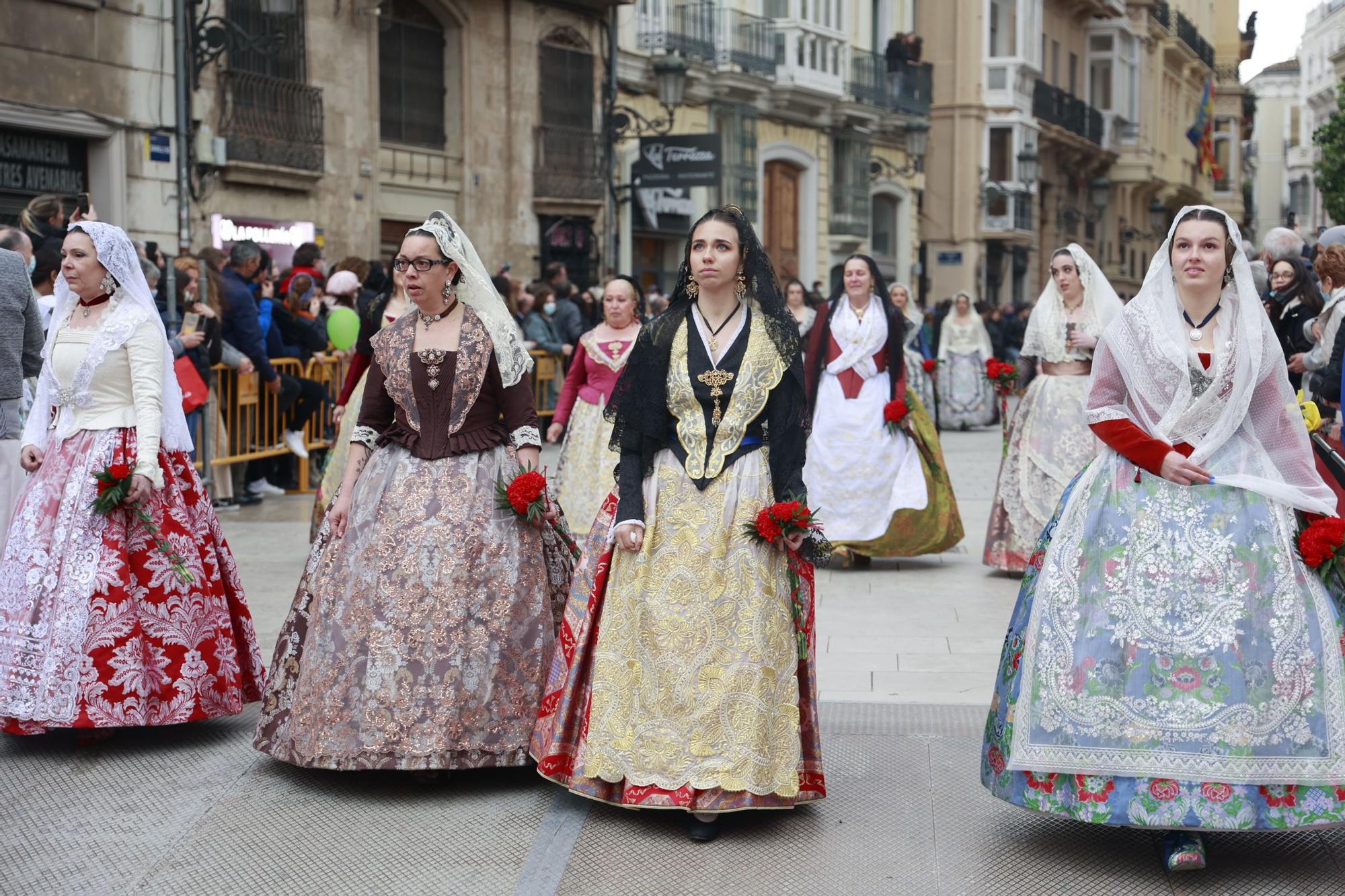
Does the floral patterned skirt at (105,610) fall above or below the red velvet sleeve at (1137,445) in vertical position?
below

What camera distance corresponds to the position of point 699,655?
504 cm

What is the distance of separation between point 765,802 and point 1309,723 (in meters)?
1.53

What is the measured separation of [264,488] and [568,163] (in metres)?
10.5

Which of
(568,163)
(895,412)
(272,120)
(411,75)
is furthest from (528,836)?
(568,163)

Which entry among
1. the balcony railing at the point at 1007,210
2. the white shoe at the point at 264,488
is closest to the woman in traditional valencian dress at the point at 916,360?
the white shoe at the point at 264,488

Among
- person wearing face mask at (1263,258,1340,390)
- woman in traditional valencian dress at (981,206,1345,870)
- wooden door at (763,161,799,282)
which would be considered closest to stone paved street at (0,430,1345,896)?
woman in traditional valencian dress at (981,206,1345,870)

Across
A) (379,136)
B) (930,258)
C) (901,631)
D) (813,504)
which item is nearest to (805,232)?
(930,258)

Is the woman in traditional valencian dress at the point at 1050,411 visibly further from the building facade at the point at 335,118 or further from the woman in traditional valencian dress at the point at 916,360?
the building facade at the point at 335,118

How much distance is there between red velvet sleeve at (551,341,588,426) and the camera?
9422mm

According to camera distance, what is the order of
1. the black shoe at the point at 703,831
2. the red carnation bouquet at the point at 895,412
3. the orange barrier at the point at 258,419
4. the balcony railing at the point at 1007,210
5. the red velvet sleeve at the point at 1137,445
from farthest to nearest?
the balcony railing at the point at 1007,210
the orange barrier at the point at 258,419
the red carnation bouquet at the point at 895,412
the black shoe at the point at 703,831
the red velvet sleeve at the point at 1137,445

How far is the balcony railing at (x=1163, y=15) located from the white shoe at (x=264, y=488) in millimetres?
42321

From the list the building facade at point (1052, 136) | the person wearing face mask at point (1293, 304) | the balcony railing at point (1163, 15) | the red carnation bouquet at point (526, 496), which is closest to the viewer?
the red carnation bouquet at point (526, 496)

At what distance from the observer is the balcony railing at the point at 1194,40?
2125 inches

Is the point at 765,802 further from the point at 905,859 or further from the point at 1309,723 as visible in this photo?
the point at 1309,723
